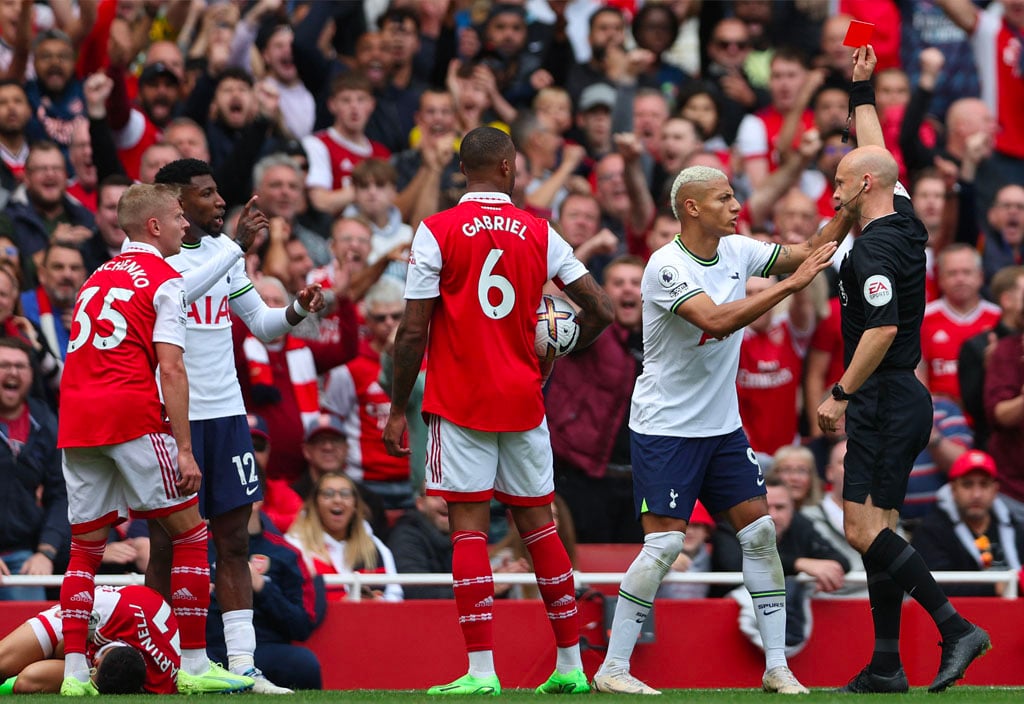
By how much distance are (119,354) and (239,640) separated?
1.58 metres

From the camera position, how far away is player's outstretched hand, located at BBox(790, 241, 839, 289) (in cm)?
788

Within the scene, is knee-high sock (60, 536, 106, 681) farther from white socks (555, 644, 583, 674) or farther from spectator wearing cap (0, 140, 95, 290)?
spectator wearing cap (0, 140, 95, 290)

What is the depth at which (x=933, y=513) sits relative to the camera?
38.1 feet

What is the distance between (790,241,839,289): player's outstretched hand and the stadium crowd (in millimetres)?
3037

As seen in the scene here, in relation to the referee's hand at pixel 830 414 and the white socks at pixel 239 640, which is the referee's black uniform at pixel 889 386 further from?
the white socks at pixel 239 640

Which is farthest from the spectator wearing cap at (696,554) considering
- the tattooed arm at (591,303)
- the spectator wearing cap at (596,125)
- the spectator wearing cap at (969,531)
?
the spectator wearing cap at (596,125)

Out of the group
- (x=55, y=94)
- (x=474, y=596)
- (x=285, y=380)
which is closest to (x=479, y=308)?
(x=474, y=596)

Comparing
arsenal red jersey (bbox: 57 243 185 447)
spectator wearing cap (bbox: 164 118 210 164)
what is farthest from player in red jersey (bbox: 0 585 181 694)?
spectator wearing cap (bbox: 164 118 210 164)

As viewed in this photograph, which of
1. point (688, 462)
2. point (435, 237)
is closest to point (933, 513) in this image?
point (688, 462)

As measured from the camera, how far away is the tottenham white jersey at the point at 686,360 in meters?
8.37

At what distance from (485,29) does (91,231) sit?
220 inches

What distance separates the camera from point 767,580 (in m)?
8.31

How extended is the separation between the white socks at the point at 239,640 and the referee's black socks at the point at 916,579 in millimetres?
3128

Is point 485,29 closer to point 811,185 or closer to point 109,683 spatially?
point 811,185
